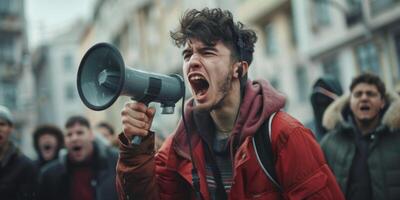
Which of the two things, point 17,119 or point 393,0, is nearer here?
point 393,0

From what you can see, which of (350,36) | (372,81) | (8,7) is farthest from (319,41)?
(8,7)

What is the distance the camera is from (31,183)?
4.76m

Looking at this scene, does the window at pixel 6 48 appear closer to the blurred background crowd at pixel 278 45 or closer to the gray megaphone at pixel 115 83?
the blurred background crowd at pixel 278 45

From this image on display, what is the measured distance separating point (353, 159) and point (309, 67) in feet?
58.0

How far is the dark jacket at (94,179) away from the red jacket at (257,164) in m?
2.15

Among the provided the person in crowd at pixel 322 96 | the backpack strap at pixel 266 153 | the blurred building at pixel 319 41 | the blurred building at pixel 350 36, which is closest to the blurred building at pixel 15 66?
the blurred building at pixel 319 41

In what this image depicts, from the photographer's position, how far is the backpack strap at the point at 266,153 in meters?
2.69

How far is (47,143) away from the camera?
631cm

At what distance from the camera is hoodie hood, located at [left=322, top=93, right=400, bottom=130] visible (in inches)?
177

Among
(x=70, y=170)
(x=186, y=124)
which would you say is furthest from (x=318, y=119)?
(x=186, y=124)

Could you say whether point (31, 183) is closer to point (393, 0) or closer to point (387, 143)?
point (387, 143)

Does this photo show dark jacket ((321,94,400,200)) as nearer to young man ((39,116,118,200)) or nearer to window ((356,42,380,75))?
young man ((39,116,118,200))

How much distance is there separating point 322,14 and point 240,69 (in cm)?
1907

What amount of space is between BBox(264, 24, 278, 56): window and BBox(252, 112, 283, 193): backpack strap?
2176 centimetres
